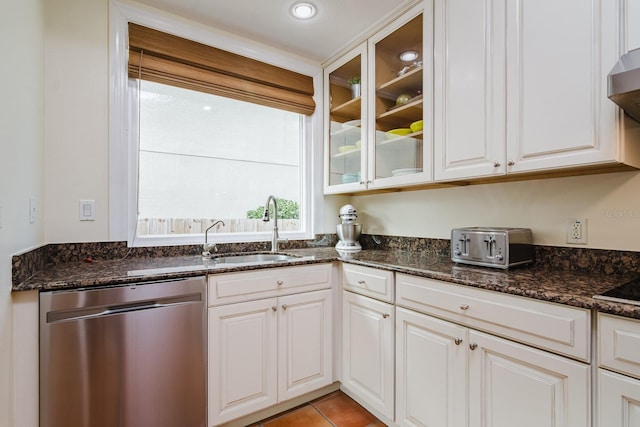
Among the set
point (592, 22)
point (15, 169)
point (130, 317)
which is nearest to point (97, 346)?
point (130, 317)

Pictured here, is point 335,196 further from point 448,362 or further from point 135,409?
point 135,409

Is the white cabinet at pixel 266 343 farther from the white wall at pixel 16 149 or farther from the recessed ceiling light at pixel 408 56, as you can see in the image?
the recessed ceiling light at pixel 408 56

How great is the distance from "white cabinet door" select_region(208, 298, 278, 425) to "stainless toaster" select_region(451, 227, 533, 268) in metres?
1.04

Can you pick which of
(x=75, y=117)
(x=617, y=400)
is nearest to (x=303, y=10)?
(x=75, y=117)

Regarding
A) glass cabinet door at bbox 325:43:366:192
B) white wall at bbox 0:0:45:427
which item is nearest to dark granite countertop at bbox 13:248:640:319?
white wall at bbox 0:0:45:427

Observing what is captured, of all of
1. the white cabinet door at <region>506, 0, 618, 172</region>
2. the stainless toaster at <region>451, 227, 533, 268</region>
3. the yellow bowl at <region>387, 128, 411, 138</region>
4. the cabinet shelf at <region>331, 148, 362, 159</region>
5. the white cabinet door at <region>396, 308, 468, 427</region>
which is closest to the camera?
the white cabinet door at <region>506, 0, 618, 172</region>

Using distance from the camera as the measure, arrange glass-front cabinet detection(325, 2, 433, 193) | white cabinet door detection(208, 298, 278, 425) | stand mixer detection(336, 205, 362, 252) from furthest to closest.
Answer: stand mixer detection(336, 205, 362, 252)
glass-front cabinet detection(325, 2, 433, 193)
white cabinet door detection(208, 298, 278, 425)

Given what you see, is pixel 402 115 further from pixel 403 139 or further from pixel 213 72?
pixel 213 72

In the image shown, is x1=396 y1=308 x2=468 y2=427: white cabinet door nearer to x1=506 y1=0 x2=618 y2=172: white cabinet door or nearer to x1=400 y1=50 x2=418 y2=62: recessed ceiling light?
x1=506 y1=0 x2=618 y2=172: white cabinet door

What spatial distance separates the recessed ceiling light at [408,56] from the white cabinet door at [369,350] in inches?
57.2

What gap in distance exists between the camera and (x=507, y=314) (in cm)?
115

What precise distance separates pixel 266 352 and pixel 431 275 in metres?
0.97

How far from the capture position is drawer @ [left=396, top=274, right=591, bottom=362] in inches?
38.7

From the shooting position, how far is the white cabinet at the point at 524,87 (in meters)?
1.16
